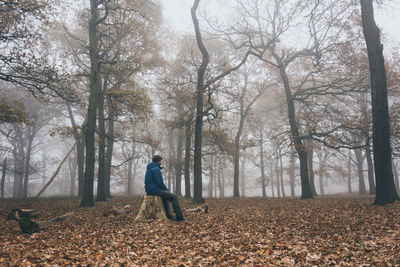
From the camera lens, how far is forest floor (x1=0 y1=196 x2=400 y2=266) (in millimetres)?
4418

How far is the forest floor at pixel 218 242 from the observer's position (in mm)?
4418

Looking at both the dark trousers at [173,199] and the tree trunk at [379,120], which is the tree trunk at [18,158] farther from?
the tree trunk at [379,120]

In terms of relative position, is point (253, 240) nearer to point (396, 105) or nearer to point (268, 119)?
point (396, 105)

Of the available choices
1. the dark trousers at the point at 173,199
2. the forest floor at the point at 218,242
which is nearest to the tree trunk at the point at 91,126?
the forest floor at the point at 218,242

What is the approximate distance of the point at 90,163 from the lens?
1217 cm

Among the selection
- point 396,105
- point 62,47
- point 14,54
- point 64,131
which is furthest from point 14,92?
point 396,105

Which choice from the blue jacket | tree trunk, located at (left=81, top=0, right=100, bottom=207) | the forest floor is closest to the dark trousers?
the blue jacket

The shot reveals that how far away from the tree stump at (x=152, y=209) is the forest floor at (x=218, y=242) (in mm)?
532

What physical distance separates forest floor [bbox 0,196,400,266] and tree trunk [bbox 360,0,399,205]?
116cm

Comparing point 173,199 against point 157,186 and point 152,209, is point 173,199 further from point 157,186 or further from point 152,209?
point 152,209

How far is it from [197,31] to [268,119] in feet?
52.1

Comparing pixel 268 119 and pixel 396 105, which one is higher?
pixel 268 119

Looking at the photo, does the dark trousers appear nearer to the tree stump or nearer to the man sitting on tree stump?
the man sitting on tree stump

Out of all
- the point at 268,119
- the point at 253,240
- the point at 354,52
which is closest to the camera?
the point at 253,240
